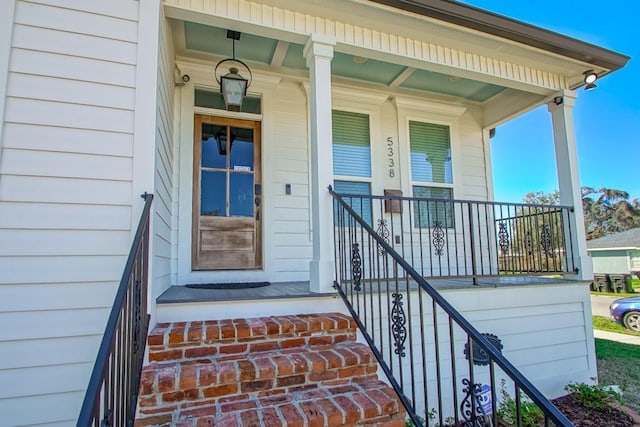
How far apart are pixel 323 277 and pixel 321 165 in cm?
96

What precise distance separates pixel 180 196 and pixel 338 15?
7.81 feet

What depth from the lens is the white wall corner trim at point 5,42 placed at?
210 cm

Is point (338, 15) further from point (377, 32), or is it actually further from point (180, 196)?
point (180, 196)

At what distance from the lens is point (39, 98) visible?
2.18 meters

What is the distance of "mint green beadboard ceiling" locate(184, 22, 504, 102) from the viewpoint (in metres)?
3.59

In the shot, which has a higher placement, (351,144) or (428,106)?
(428,106)

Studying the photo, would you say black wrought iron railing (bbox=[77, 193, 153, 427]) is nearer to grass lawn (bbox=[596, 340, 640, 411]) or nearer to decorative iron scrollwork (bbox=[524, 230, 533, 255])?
decorative iron scrollwork (bbox=[524, 230, 533, 255])

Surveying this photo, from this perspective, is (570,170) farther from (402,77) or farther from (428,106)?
(402,77)

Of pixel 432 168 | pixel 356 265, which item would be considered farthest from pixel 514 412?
pixel 432 168

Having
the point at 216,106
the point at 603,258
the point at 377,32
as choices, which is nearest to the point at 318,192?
the point at 377,32

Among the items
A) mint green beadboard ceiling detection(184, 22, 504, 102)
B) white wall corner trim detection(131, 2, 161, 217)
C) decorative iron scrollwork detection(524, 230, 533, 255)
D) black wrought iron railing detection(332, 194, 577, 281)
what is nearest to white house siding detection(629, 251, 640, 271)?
black wrought iron railing detection(332, 194, 577, 281)

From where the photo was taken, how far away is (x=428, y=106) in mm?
5062

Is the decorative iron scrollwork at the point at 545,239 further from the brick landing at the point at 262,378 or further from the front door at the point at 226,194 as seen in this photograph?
the front door at the point at 226,194

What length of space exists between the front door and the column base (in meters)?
1.29
